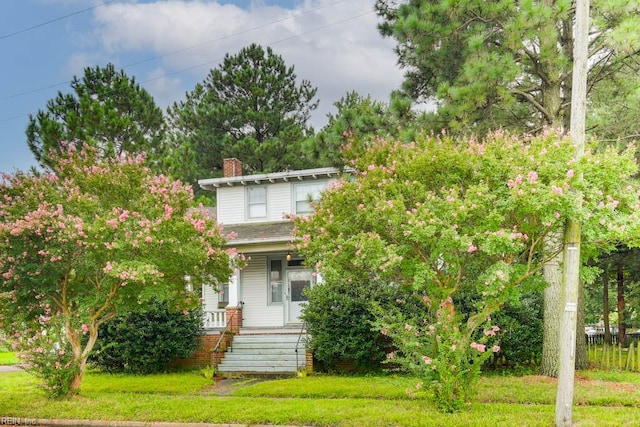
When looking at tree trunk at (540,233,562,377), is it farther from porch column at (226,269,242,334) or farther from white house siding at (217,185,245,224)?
white house siding at (217,185,245,224)

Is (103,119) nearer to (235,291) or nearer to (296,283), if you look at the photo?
(235,291)

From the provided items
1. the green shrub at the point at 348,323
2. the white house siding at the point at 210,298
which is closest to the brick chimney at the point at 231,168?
the white house siding at the point at 210,298

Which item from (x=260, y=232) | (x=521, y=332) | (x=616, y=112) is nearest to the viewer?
(x=521, y=332)

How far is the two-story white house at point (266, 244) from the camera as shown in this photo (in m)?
19.1

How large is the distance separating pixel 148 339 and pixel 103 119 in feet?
46.5

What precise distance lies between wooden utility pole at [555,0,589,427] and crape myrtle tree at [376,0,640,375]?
403cm

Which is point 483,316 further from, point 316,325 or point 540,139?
point 316,325

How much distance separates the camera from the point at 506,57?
1261cm

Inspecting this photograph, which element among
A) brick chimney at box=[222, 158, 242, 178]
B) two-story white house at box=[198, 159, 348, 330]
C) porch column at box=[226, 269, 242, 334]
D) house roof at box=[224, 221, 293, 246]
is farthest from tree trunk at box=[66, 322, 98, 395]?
brick chimney at box=[222, 158, 242, 178]

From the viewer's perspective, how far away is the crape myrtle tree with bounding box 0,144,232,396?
10383mm

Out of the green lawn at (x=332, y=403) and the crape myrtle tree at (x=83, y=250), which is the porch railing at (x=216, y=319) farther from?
the crape myrtle tree at (x=83, y=250)

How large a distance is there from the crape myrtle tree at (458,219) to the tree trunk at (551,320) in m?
3.94

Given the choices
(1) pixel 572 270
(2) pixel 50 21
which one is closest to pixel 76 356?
(1) pixel 572 270

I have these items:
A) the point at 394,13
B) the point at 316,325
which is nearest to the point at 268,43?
the point at 394,13
